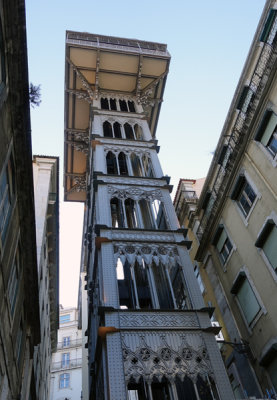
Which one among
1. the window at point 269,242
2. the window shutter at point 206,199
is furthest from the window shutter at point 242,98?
the window at point 269,242

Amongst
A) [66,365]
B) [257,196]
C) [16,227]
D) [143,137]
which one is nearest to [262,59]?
[257,196]

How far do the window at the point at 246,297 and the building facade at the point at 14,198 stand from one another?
9.60m

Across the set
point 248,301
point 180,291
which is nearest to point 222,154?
point 180,291

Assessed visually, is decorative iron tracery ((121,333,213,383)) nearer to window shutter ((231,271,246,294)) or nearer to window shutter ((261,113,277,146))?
window shutter ((231,271,246,294))

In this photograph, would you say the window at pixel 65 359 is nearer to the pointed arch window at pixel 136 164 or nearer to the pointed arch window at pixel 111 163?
the pointed arch window at pixel 111 163

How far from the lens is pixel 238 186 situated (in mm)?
19891

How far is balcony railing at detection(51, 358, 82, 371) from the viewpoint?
56812 millimetres

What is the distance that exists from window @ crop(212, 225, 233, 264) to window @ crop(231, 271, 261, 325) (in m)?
1.95

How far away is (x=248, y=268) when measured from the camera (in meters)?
18.3

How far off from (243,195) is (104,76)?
A: 732 inches

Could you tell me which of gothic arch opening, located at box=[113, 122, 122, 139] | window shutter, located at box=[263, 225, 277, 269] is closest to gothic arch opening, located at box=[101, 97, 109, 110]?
gothic arch opening, located at box=[113, 122, 122, 139]

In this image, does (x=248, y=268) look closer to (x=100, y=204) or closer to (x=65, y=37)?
(x=100, y=204)

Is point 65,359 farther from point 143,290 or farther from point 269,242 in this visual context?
point 269,242

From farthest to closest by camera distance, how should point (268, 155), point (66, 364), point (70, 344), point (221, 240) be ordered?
point (70, 344)
point (66, 364)
point (221, 240)
point (268, 155)
